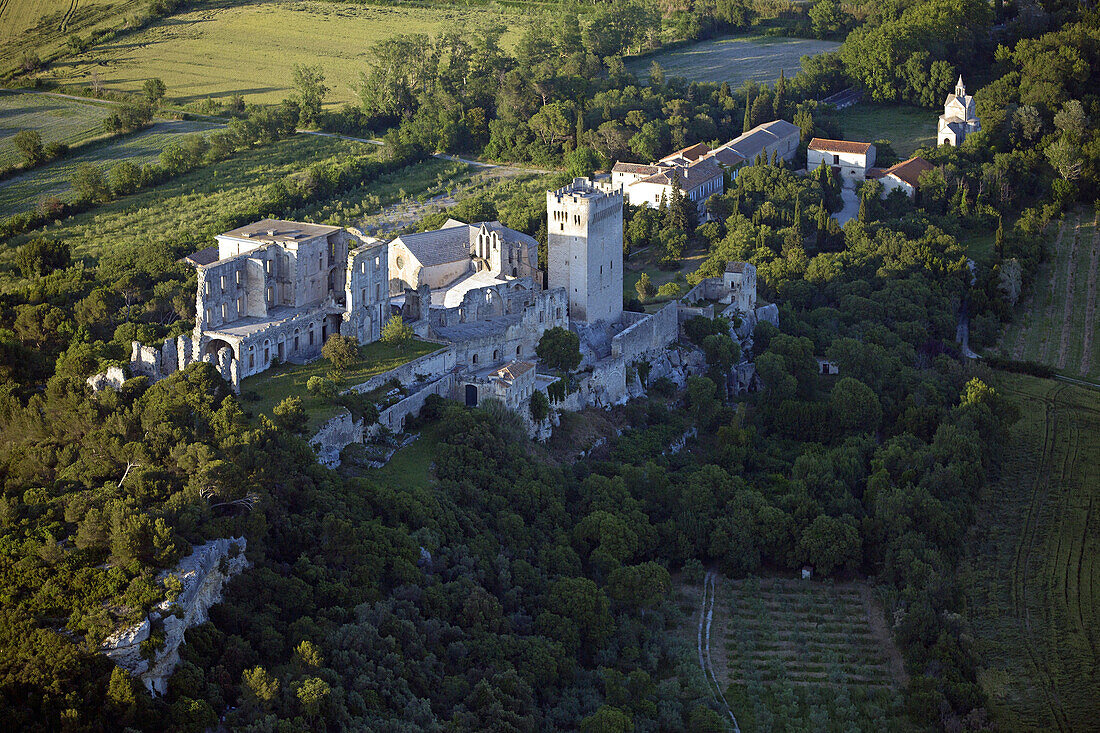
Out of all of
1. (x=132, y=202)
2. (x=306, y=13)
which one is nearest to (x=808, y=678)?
(x=132, y=202)

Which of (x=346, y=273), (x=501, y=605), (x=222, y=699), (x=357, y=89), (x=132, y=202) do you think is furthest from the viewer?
(x=357, y=89)

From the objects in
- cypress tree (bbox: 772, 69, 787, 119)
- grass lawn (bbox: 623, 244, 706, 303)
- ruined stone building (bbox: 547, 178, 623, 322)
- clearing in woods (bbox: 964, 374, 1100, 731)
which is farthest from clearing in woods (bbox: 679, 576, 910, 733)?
cypress tree (bbox: 772, 69, 787, 119)

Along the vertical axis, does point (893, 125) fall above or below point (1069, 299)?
above

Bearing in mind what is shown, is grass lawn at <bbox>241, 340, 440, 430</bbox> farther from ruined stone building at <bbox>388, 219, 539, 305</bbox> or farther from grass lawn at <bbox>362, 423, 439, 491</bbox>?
ruined stone building at <bbox>388, 219, 539, 305</bbox>

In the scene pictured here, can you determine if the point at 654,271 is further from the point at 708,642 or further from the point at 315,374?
the point at 708,642

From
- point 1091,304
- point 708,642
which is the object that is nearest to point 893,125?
point 1091,304

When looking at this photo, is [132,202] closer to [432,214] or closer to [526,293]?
[432,214]
